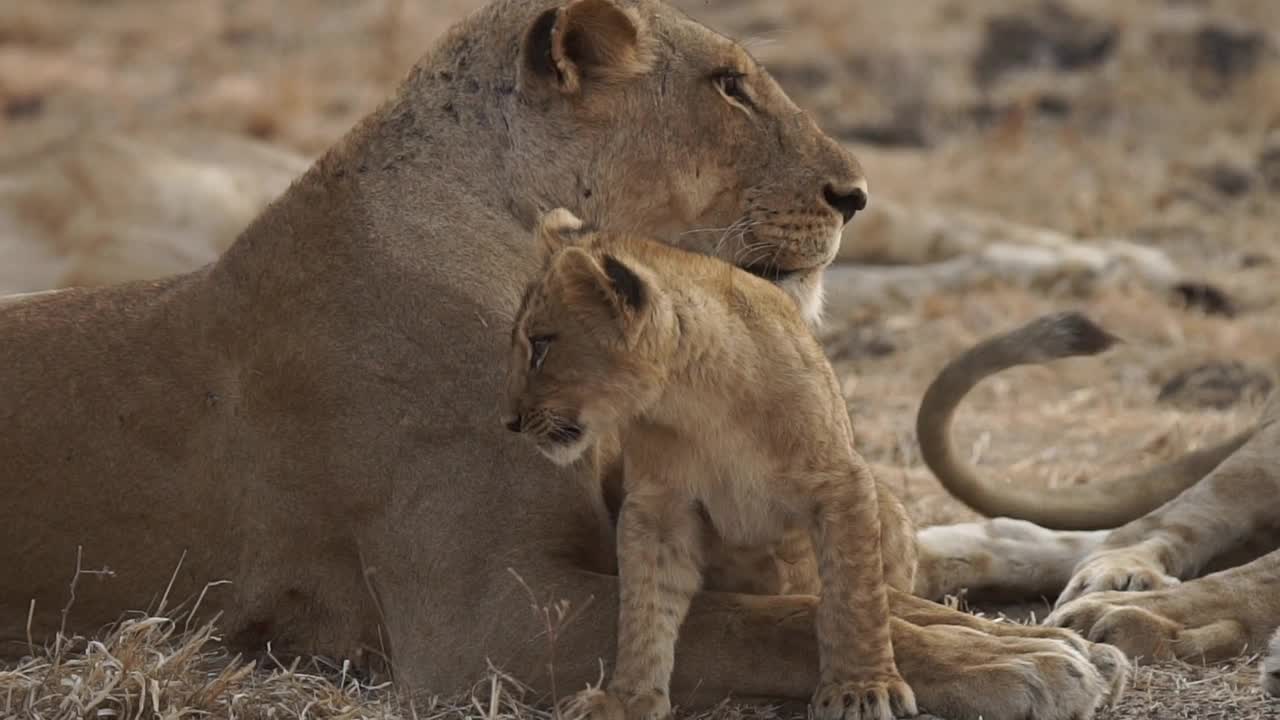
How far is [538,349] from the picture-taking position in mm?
3072

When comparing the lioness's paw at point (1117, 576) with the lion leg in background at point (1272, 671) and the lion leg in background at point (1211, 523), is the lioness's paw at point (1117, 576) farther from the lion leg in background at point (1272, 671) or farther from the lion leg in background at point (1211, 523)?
the lion leg in background at point (1272, 671)

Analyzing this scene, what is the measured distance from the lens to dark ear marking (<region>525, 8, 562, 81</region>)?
3617 mm

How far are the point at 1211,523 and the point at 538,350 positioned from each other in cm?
179

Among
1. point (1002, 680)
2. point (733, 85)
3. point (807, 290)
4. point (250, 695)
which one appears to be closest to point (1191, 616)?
point (1002, 680)

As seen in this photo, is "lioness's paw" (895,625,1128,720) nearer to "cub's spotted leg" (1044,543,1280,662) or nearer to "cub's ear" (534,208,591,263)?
"cub's spotted leg" (1044,543,1280,662)

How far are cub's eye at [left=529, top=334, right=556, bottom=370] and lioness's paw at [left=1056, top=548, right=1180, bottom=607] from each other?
4.47ft

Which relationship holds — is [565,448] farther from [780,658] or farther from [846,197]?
[846,197]

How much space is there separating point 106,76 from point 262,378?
10.8 meters

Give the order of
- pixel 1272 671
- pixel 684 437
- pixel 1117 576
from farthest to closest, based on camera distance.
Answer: pixel 1117 576, pixel 1272 671, pixel 684 437

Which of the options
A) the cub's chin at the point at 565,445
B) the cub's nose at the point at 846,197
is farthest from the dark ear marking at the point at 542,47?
the cub's chin at the point at 565,445

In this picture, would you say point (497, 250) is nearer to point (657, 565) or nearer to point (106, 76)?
point (657, 565)

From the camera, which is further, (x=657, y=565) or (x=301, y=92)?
(x=301, y=92)

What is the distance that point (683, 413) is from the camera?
10.1 ft

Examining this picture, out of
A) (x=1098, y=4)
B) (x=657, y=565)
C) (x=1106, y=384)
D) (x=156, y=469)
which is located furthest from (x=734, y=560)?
(x=1098, y=4)
